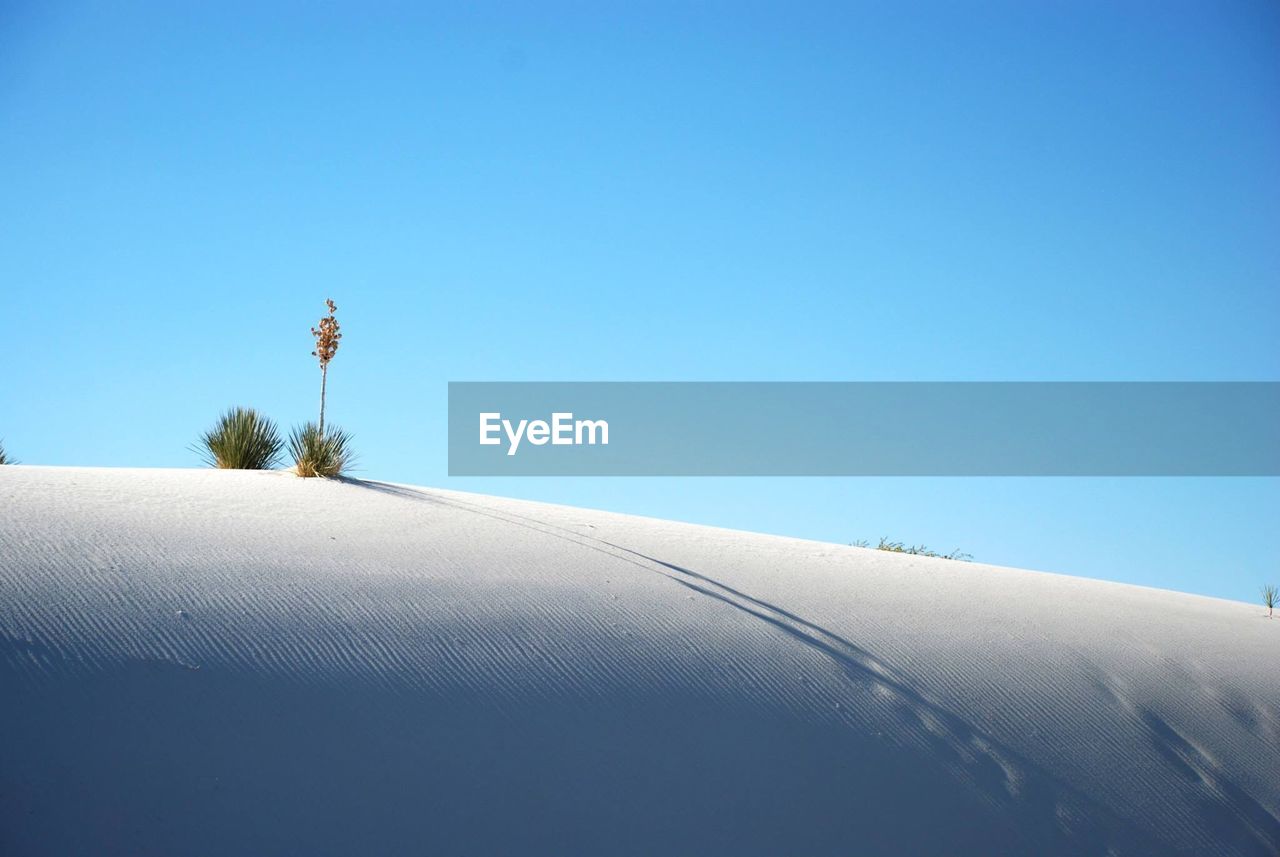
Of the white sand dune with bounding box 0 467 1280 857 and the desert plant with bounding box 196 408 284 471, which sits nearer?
the white sand dune with bounding box 0 467 1280 857

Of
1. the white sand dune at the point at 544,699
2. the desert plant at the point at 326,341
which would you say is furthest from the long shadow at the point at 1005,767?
the desert plant at the point at 326,341

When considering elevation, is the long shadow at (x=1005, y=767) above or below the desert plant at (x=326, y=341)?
below

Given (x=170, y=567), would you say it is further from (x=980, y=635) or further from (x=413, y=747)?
(x=980, y=635)

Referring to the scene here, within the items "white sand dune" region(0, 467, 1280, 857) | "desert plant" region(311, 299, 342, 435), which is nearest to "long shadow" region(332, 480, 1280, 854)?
"white sand dune" region(0, 467, 1280, 857)

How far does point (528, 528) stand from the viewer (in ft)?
38.3

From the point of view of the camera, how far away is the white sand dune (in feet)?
19.2

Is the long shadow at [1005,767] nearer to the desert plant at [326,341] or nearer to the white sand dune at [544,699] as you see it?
the white sand dune at [544,699]

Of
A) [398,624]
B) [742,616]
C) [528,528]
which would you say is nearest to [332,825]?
[398,624]

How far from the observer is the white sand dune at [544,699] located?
19.2 ft

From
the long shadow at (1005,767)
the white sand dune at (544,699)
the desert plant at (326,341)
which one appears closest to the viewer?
the white sand dune at (544,699)

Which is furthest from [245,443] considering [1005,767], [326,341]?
[1005,767]

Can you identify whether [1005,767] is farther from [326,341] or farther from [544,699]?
[326,341]

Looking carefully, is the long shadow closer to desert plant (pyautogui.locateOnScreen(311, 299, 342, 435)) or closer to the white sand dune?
the white sand dune

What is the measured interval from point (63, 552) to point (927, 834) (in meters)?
6.00
